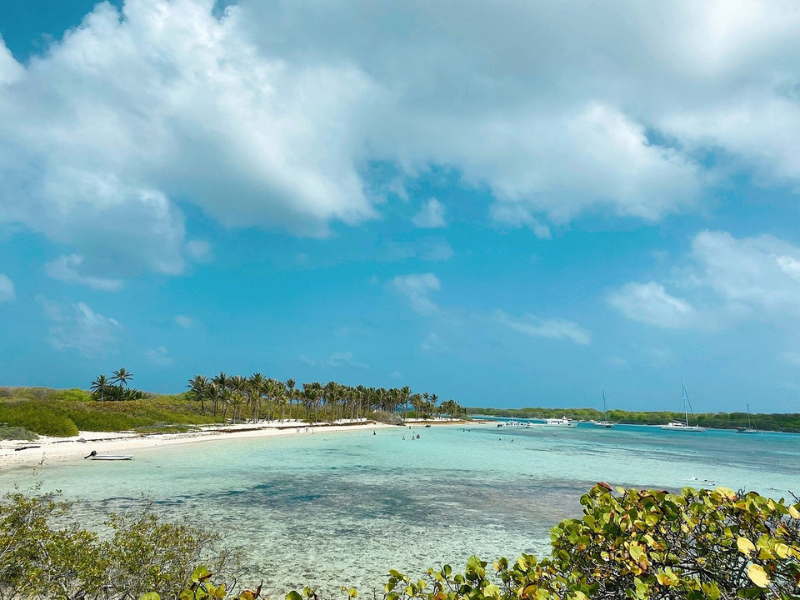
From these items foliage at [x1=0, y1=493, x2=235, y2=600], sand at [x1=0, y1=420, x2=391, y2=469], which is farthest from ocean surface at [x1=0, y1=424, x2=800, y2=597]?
foliage at [x1=0, y1=493, x2=235, y2=600]

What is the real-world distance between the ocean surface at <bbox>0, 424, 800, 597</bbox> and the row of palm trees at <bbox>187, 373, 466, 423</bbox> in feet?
152

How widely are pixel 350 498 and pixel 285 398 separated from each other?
81528 mm

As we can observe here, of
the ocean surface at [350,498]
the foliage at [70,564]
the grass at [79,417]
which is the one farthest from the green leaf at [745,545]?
the grass at [79,417]

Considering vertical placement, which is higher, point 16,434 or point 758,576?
point 758,576

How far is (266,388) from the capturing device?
92.4 meters

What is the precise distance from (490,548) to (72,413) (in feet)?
190

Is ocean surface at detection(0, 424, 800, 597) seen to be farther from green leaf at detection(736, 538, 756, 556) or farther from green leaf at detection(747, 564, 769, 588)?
green leaf at detection(747, 564, 769, 588)

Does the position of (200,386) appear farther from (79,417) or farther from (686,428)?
(686,428)

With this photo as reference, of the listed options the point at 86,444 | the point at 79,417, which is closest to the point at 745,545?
the point at 86,444

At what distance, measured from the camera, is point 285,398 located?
328 feet

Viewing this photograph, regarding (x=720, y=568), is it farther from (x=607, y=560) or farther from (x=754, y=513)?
(x=607, y=560)

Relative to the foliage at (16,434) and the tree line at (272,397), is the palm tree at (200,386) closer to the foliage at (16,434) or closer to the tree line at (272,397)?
the tree line at (272,397)

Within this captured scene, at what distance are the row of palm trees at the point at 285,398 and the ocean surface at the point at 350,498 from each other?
46.4 meters

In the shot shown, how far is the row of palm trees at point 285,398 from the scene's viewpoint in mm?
86188
